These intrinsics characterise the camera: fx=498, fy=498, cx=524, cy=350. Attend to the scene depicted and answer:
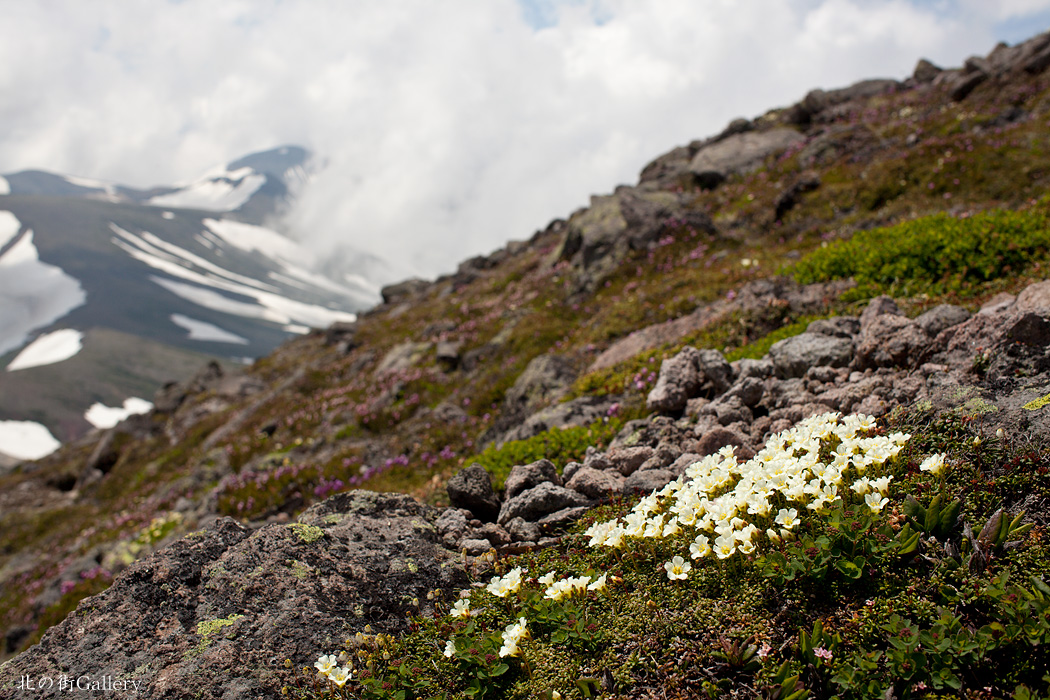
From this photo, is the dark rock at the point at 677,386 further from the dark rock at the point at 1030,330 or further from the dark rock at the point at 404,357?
the dark rock at the point at 404,357

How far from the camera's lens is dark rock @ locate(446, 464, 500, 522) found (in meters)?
→ 5.93

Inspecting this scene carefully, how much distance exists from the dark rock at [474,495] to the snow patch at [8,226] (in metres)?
200

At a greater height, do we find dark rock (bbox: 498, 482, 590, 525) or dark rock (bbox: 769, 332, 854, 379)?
dark rock (bbox: 769, 332, 854, 379)

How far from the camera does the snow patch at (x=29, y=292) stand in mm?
115562

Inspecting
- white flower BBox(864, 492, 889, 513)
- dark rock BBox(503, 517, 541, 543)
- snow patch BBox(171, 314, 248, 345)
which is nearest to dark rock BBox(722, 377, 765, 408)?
white flower BBox(864, 492, 889, 513)

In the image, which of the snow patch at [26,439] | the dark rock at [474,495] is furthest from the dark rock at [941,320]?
the snow patch at [26,439]

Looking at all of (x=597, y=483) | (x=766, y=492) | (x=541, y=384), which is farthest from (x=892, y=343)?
(x=541, y=384)

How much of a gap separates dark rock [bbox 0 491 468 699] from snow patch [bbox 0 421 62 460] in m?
91.8

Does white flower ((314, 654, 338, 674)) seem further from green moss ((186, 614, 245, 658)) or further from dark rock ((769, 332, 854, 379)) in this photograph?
dark rock ((769, 332, 854, 379))

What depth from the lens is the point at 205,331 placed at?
512 feet

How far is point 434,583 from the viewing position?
176 inches

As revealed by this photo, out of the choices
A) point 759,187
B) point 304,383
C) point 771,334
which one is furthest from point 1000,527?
point 304,383

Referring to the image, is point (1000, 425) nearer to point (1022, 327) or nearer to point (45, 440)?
point (1022, 327)

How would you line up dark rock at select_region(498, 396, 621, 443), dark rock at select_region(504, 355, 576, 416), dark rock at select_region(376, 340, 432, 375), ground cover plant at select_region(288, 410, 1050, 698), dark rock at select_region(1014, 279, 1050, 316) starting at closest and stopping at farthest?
1. ground cover plant at select_region(288, 410, 1050, 698)
2. dark rock at select_region(1014, 279, 1050, 316)
3. dark rock at select_region(498, 396, 621, 443)
4. dark rock at select_region(504, 355, 576, 416)
5. dark rock at select_region(376, 340, 432, 375)
